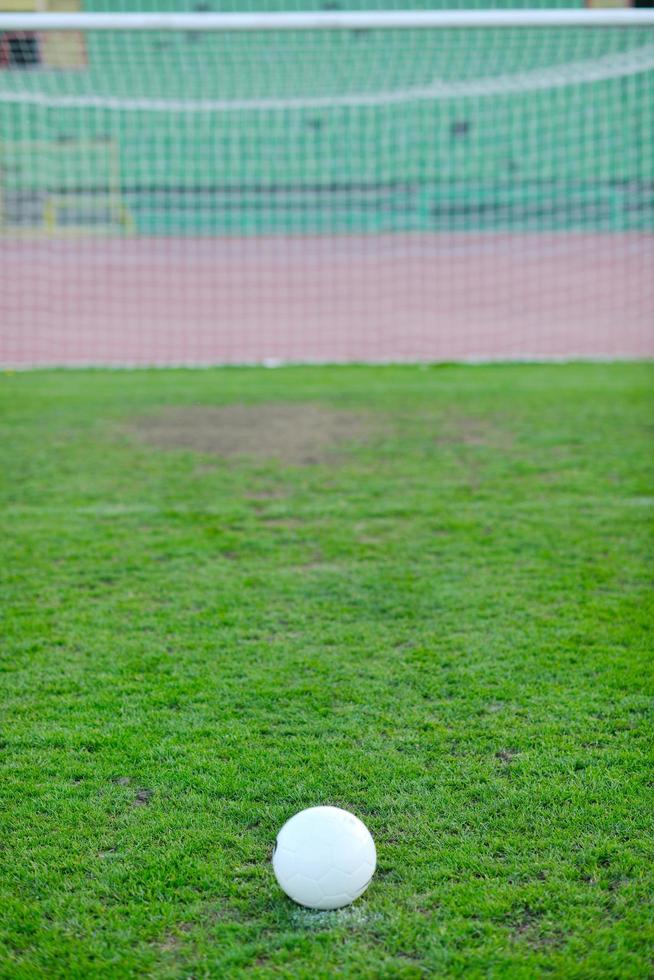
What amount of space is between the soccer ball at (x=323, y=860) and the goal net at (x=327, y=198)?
315 inches

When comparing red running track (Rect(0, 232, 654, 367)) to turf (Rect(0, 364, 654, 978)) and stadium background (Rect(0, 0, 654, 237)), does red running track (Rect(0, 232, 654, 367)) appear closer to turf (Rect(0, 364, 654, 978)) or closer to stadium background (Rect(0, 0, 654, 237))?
stadium background (Rect(0, 0, 654, 237))

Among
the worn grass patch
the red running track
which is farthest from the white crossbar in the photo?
the red running track

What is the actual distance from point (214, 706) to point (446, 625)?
41.8 inches

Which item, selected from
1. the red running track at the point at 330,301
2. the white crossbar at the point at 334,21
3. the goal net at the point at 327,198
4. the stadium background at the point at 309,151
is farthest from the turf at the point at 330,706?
the stadium background at the point at 309,151

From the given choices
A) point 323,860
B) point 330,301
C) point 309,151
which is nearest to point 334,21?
point 323,860

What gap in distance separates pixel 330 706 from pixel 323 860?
1.06m

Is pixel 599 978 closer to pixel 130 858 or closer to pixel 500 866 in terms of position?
pixel 500 866

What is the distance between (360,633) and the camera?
373cm

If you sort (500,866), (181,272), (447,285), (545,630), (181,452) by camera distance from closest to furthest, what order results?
(500,866) → (545,630) → (181,452) → (447,285) → (181,272)

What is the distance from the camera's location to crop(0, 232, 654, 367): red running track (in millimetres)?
10641

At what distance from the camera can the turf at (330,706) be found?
7.14 ft

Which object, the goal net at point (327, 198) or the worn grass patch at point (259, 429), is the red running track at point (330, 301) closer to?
the goal net at point (327, 198)

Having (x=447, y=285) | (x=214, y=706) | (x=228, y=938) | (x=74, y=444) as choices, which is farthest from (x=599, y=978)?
(x=447, y=285)

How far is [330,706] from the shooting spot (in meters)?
3.17
